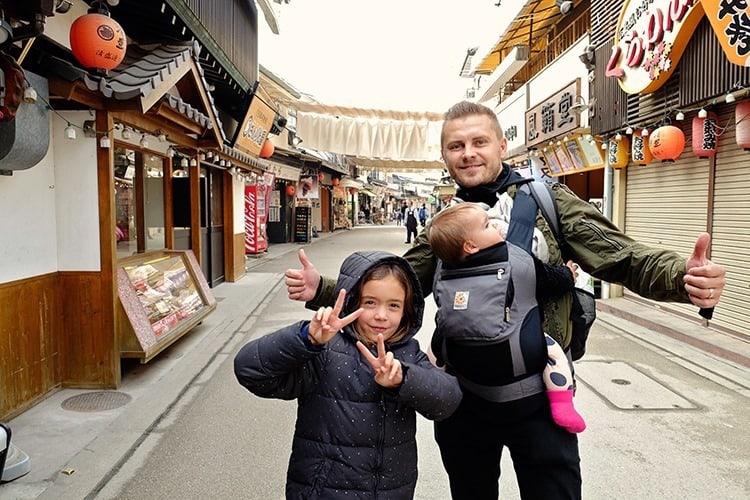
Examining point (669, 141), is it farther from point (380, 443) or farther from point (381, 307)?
point (380, 443)

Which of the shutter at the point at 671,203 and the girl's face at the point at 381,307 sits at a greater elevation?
the shutter at the point at 671,203

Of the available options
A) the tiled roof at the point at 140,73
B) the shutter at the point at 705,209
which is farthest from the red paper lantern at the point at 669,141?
the tiled roof at the point at 140,73

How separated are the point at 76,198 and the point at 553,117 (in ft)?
37.1

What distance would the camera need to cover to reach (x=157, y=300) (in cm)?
668

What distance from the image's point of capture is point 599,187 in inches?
592

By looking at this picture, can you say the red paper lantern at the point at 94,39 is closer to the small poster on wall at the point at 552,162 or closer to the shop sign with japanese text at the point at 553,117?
the shop sign with japanese text at the point at 553,117

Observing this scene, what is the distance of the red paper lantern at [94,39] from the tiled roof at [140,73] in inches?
5.5

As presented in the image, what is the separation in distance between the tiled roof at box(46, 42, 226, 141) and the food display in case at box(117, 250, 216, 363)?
2033 millimetres

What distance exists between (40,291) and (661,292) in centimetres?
540

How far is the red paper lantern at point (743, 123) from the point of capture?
6.73m

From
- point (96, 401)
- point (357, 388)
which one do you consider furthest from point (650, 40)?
point (96, 401)

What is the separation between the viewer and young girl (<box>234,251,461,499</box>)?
→ 6.33ft

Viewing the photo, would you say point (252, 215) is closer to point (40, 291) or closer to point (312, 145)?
point (312, 145)

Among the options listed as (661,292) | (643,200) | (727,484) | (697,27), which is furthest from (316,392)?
(643,200)
